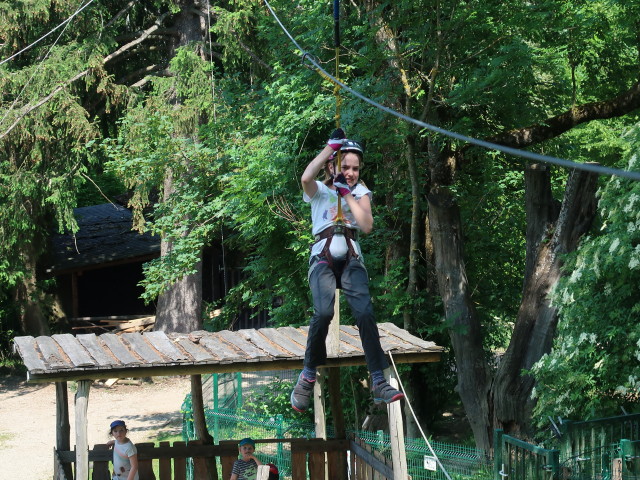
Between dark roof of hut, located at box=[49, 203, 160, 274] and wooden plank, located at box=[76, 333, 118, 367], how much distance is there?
1491 cm

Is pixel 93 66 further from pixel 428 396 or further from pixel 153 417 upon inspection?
pixel 428 396

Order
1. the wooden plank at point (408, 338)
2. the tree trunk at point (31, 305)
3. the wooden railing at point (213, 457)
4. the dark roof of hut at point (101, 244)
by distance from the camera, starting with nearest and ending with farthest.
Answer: the wooden plank at point (408, 338) → the wooden railing at point (213, 457) → the tree trunk at point (31, 305) → the dark roof of hut at point (101, 244)

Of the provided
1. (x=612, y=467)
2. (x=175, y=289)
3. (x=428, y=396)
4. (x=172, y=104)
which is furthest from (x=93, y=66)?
(x=612, y=467)

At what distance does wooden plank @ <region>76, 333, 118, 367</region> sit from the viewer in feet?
25.2

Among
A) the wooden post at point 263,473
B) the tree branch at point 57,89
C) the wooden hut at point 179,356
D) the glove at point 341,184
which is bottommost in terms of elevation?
the wooden post at point 263,473

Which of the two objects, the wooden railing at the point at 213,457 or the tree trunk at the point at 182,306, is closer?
the wooden railing at the point at 213,457

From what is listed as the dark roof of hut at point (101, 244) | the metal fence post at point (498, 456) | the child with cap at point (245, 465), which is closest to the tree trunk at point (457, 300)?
the metal fence post at point (498, 456)

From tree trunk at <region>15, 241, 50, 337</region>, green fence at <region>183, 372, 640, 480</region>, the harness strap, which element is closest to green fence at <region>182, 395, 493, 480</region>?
green fence at <region>183, 372, 640, 480</region>

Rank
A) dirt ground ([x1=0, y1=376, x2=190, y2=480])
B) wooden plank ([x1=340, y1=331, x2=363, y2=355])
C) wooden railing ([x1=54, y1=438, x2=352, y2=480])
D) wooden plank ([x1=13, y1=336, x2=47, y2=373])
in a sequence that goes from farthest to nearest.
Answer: dirt ground ([x1=0, y1=376, x2=190, y2=480]) < wooden railing ([x1=54, y1=438, x2=352, y2=480]) < wooden plank ([x1=340, y1=331, x2=363, y2=355]) < wooden plank ([x1=13, y1=336, x2=47, y2=373])

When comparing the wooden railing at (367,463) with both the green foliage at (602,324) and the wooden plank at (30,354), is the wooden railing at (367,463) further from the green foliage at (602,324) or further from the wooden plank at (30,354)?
the wooden plank at (30,354)

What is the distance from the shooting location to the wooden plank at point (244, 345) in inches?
311

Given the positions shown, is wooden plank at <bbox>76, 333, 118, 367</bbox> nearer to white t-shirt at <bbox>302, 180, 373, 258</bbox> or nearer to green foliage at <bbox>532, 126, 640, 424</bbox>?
white t-shirt at <bbox>302, 180, 373, 258</bbox>

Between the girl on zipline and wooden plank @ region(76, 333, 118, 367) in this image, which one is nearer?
the girl on zipline

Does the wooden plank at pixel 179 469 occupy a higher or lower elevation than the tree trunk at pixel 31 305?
lower
